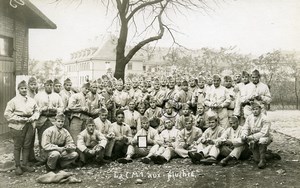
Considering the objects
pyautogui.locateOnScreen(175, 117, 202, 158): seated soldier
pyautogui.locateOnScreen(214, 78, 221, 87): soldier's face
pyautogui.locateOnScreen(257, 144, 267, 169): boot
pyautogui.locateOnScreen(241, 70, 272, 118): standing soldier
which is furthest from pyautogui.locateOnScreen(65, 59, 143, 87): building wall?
pyautogui.locateOnScreen(257, 144, 267, 169): boot

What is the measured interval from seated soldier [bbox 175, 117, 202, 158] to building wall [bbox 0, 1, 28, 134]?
12.3ft

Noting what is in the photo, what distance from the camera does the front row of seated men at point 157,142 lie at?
15.1ft

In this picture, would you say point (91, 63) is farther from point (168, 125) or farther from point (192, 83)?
point (168, 125)

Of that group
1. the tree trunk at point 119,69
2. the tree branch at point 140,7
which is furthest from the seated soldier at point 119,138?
the tree branch at point 140,7

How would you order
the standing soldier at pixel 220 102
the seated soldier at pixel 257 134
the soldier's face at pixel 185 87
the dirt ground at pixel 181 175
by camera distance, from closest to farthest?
the dirt ground at pixel 181 175, the seated soldier at pixel 257 134, the standing soldier at pixel 220 102, the soldier's face at pixel 185 87

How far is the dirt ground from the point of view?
13.2 feet

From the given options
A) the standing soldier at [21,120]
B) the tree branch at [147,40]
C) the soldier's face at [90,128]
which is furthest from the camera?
the tree branch at [147,40]

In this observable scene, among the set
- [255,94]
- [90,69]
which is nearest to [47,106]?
[255,94]

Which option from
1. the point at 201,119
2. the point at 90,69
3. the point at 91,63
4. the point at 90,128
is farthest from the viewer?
the point at 90,69

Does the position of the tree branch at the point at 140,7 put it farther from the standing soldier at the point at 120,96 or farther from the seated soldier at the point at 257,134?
the seated soldier at the point at 257,134

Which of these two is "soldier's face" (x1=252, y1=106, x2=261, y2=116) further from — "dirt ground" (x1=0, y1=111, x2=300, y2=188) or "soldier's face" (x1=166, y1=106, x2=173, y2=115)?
"soldier's face" (x1=166, y1=106, x2=173, y2=115)

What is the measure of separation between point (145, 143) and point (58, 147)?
1.43 meters

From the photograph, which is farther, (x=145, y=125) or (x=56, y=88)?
(x=145, y=125)

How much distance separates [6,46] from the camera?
22.3 ft
